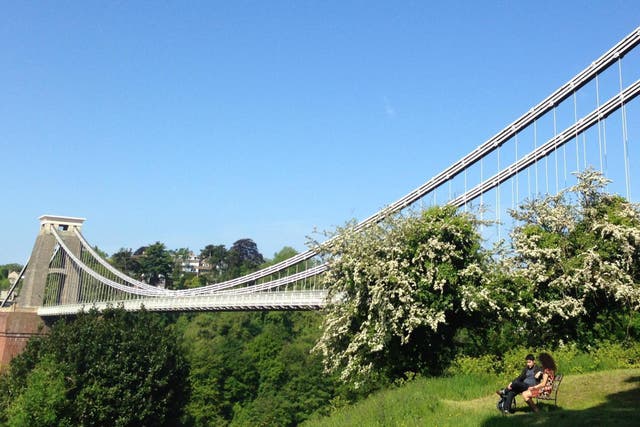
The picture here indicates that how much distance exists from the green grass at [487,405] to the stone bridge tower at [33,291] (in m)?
50.5

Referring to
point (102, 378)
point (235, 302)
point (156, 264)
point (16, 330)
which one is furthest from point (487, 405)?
point (156, 264)

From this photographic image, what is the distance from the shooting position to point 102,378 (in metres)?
32.3

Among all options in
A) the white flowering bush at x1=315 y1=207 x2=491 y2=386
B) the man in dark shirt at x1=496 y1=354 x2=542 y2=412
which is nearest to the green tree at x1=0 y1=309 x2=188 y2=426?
the white flowering bush at x1=315 y1=207 x2=491 y2=386

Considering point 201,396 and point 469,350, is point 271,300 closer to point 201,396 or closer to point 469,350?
point 201,396

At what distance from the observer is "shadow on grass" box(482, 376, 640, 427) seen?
1105cm

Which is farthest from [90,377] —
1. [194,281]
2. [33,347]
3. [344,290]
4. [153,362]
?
[194,281]

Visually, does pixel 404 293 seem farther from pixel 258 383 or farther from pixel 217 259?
pixel 217 259

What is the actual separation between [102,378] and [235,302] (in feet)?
44.9

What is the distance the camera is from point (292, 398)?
43.8 m

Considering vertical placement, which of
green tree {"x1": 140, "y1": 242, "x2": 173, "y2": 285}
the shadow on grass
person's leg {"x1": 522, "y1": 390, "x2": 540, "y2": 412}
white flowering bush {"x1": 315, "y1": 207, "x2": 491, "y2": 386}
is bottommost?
the shadow on grass

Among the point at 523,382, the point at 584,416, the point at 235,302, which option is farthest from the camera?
the point at 235,302

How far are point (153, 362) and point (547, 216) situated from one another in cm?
2125

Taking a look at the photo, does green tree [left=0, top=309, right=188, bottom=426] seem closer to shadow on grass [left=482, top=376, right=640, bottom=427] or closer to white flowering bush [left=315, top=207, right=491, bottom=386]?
white flowering bush [left=315, top=207, right=491, bottom=386]

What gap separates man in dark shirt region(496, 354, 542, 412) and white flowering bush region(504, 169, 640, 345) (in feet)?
19.7
